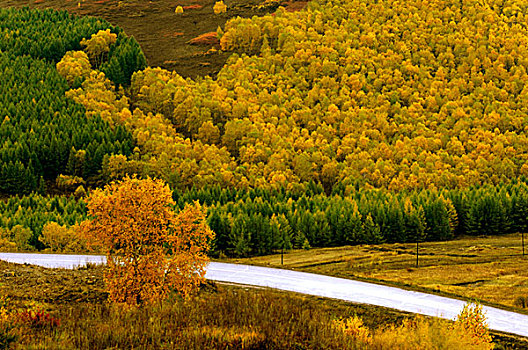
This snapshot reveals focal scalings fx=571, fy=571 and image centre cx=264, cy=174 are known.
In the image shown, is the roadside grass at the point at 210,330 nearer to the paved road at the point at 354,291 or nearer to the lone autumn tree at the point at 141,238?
the lone autumn tree at the point at 141,238

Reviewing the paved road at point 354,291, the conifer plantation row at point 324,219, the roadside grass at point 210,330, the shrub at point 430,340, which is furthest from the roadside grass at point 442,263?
the roadside grass at point 210,330

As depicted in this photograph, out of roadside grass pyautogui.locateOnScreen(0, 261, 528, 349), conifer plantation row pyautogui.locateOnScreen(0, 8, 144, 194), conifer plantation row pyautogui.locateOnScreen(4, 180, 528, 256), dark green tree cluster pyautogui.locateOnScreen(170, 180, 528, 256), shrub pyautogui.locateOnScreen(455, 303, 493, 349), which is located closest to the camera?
roadside grass pyautogui.locateOnScreen(0, 261, 528, 349)

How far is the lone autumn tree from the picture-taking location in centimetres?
3309

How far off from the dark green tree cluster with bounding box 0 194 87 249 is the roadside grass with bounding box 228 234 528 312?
34.7m

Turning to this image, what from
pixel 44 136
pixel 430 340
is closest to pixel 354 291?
pixel 430 340

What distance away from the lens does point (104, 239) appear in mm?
33812

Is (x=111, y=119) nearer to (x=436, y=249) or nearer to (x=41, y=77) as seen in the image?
(x=41, y=77)

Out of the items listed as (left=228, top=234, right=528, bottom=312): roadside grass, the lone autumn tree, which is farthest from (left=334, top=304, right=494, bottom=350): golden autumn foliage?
(left=228, top=234, right=528, bottom=312): roadside grass

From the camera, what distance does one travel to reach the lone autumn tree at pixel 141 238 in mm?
33094

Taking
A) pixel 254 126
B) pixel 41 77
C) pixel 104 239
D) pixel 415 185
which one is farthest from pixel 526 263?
pixel 41 77

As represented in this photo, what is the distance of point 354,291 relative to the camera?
1783 inches

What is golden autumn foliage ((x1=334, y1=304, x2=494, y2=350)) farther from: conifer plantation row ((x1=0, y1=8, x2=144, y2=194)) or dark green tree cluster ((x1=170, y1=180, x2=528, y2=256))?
conifer plantation row ((x1=0, y1=8, x2=144, y2=194))

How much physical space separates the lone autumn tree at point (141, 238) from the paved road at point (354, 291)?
13.4m

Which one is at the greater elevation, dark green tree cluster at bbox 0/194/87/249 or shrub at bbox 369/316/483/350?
shrub at bbox 369/316/483/350
